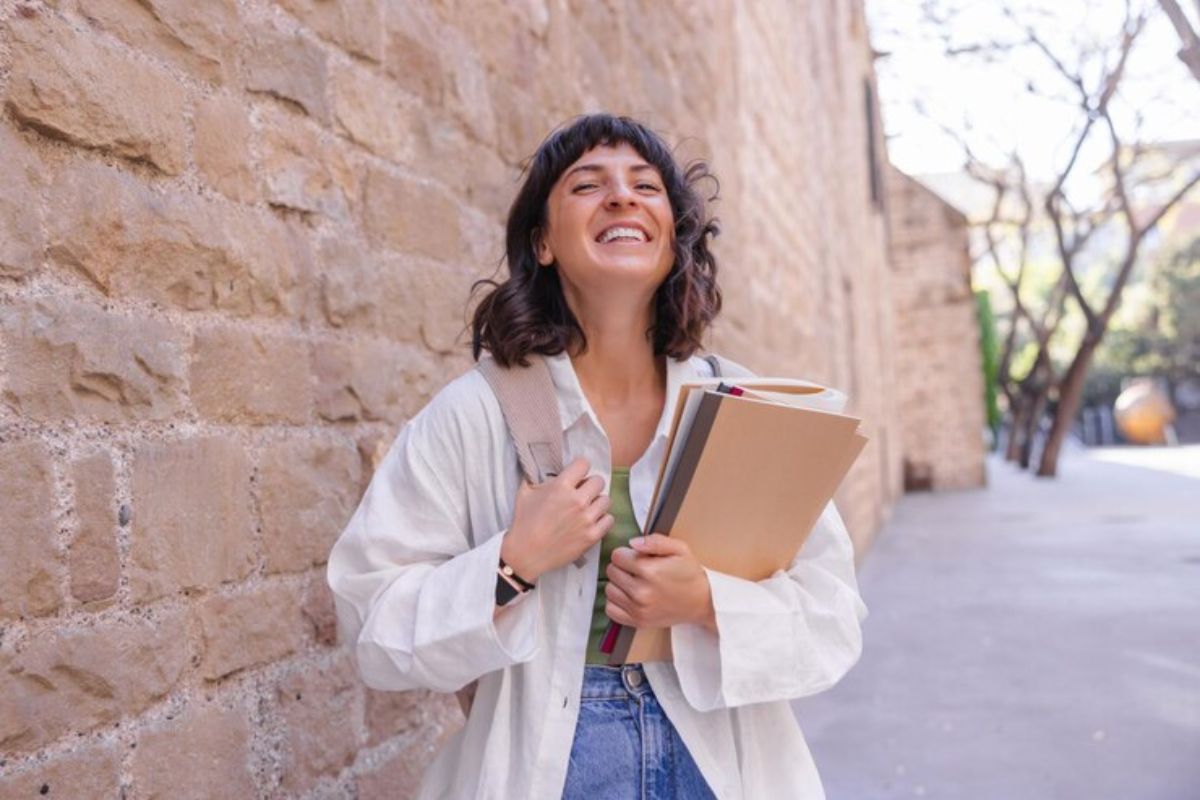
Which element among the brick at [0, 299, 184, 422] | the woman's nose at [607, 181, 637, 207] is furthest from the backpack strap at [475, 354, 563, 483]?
the brick at [0, 299, 184, 422]

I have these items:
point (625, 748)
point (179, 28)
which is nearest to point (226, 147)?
point (179, 28)

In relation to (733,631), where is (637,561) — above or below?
above

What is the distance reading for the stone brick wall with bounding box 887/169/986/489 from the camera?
70.4ft

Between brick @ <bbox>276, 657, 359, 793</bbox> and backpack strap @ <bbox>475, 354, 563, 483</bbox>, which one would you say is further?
brick @ <bbox>276, 657, 359, 793</bbox>

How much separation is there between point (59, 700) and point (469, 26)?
6.63 feet

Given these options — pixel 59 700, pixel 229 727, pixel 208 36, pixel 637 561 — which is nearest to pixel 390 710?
pixel 229 727

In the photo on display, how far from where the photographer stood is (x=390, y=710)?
249 centimetres

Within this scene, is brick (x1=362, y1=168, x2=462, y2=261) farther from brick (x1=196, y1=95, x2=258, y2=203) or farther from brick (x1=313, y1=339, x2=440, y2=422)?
brick (x1=196, y1=95, x2=258, y2=203)

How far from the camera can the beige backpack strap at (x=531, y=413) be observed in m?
1.63

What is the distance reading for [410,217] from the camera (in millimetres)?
2678

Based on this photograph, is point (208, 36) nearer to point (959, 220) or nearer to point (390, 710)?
point (390, 710)

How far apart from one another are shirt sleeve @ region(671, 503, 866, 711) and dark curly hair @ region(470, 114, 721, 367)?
0.42m

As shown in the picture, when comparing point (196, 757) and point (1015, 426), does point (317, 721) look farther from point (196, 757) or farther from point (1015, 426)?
point (1015, 426)

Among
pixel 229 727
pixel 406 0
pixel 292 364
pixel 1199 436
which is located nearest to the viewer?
pixel 229 727
